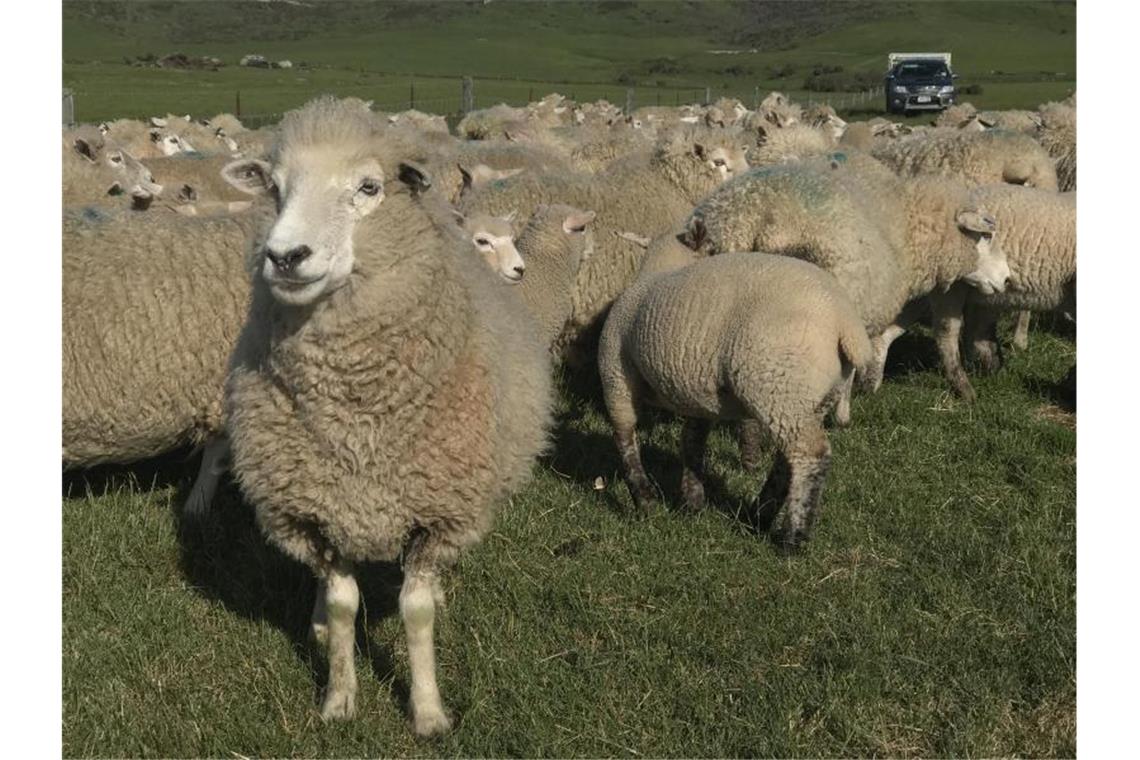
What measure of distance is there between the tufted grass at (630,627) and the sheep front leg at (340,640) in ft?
0.26

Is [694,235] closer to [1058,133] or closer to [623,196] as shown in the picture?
[623,196]

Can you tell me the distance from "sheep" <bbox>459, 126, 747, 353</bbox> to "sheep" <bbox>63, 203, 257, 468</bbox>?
2437mm

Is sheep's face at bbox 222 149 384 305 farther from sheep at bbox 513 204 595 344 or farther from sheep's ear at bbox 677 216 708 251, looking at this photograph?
sheep's ear at bbox 677 216 708 251

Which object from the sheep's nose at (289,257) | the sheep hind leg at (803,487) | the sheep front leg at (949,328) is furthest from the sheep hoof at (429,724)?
the sheep front leg at (949,328)

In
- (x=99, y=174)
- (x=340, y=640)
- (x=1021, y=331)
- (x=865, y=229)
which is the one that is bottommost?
(x=340, y=640)

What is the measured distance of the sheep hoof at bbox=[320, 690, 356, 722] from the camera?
3.54 metres

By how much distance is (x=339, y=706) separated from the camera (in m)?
3.55

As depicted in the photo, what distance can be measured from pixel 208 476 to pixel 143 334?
70 centimetres

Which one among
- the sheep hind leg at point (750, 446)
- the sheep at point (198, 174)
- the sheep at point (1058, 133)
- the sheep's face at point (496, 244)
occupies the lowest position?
the sheep hind leg at point (750, 446)

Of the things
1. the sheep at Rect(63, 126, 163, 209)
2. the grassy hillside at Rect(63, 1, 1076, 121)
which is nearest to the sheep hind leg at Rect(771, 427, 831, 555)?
the sheep at Rect(63, 126, 163, 209)

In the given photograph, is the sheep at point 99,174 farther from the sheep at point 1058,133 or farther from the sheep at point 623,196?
the sheep at point 1058,133

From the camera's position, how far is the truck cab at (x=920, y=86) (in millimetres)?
33750

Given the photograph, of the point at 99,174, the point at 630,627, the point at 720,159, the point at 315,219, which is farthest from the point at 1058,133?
the point at 315,219

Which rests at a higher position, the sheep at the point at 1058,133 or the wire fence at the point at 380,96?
the wire fence at the point at 380,96
